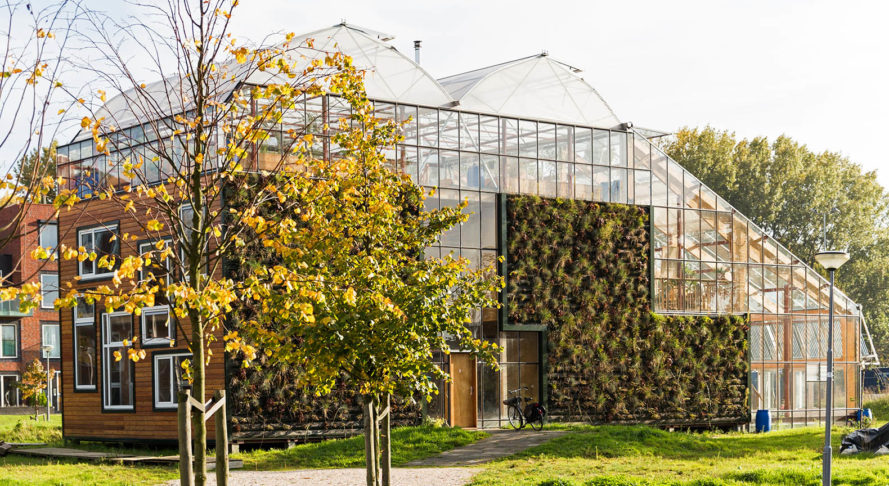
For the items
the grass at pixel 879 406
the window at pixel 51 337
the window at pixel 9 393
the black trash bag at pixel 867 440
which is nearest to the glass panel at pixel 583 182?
the black trash bag at pixel 867 440

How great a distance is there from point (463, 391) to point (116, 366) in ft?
27.9

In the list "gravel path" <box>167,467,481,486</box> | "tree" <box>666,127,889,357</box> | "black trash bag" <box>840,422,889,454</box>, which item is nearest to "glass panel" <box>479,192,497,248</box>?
"gravel path" <box>167,467,481,486</box>

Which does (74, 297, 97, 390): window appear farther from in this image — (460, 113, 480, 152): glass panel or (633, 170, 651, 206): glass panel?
(633, 170, 651, 206): glass panel

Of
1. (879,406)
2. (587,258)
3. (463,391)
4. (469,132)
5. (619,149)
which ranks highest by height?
(469,132)

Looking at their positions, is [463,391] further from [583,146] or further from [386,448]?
[386,448]

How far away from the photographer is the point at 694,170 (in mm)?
55625

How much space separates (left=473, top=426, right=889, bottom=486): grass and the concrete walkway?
1.56 ft

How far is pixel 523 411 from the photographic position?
26922mm

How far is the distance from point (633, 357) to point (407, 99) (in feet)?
31.4

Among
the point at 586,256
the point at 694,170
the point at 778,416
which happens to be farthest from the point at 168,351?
the point at 694,170

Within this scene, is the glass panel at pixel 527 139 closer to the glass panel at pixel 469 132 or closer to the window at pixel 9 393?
the glass panel at pixel 469 132

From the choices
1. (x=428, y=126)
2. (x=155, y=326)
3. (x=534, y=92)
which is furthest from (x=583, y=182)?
(x=155, y=326)

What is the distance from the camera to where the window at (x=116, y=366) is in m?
24.7

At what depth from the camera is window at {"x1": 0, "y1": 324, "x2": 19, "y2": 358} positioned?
50.7 metres
